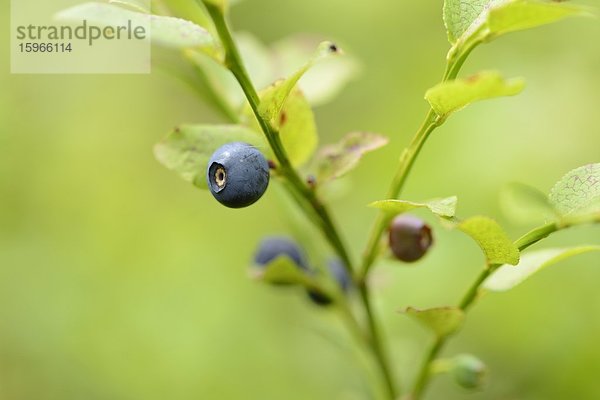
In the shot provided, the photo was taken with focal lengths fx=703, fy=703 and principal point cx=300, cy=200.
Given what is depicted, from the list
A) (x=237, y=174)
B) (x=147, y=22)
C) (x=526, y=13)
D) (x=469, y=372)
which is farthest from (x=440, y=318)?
(x=147, y=22)

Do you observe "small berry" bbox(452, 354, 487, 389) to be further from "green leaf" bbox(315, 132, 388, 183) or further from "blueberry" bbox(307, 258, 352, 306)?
"green leaf" bbox(315, 132, 388, 183)

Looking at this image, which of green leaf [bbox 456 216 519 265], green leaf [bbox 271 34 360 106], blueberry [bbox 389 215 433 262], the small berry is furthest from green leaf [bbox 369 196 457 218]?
green leaf [bbox 271 34 360 106]

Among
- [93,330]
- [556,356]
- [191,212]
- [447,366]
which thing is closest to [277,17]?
[191,212]

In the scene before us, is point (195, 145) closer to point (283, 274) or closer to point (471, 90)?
point (283, 274)

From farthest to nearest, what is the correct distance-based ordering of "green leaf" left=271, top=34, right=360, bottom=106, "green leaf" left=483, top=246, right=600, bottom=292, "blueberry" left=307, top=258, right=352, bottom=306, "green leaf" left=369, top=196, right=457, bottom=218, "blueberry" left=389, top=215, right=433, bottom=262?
"green leaf" left=271, top=34, right=360, bottom=106 → "blueberry" left=307, top=258, right=352, bottom=306 → "blueberry" left=389, top=215, right=433, bottom=262 → "green leaf" left=483, top=246, right=600, bottom=292 → "green leaf" left=369, top=196, right=457, bottom=218

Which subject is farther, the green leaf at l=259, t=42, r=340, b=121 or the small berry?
the small berry

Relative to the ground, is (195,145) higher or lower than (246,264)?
higher
